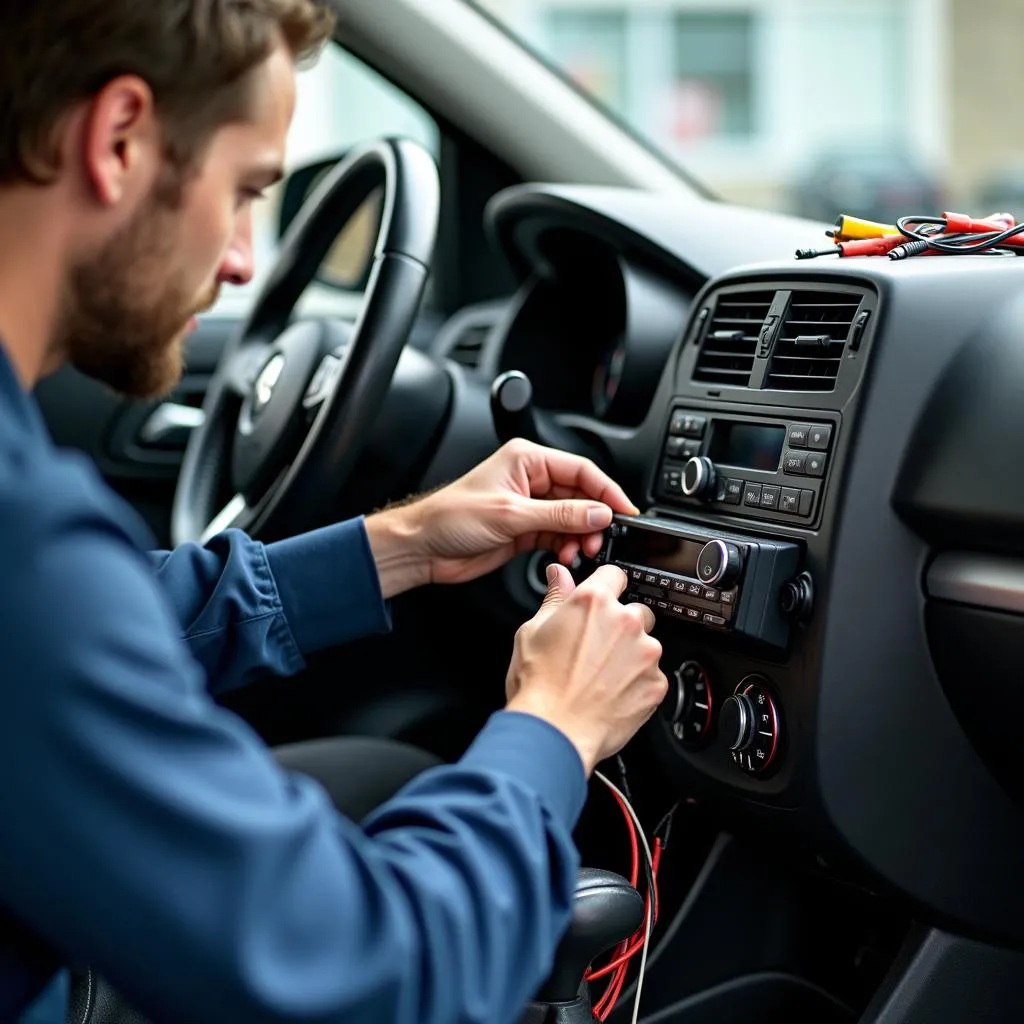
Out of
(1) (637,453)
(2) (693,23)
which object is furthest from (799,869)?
(2) (693,23)

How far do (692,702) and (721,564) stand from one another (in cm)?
19

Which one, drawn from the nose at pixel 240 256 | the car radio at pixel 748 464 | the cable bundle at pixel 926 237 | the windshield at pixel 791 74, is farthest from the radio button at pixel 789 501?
the windshield at pixel 791 74

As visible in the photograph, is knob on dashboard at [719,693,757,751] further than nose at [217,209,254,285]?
Yes

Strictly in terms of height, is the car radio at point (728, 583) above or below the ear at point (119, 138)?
below

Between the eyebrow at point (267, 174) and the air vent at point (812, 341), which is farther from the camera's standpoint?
the air vent at point (812, 341)

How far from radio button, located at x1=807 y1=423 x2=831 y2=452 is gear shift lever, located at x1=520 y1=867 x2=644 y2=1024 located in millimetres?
378

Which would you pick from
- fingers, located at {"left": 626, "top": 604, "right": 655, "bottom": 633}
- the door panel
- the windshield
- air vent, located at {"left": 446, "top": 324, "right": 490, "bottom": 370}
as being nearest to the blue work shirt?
fingers, located at {"left": 626, "top": 604, "right": 655, "bottom": 633}

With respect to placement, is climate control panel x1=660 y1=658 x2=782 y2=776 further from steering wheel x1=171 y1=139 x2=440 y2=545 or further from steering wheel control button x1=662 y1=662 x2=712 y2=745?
steering wheel x1=171 y1=139 x2=440 y2=545

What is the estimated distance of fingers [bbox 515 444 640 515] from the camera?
53.3 inches

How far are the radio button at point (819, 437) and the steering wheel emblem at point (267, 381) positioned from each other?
705mm

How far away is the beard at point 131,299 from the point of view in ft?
2.86

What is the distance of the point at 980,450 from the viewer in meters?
1.19

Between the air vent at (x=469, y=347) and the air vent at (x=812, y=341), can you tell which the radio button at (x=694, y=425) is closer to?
the air vent at (x=812, y=341)

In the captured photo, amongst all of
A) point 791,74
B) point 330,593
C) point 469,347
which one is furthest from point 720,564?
point 791,74
